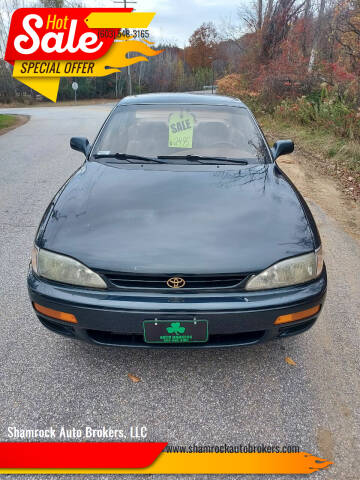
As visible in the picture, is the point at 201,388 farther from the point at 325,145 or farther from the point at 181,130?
the point at 325,145

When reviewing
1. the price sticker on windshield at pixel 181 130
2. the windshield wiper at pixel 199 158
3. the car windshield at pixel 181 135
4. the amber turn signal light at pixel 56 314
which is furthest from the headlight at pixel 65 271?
the price sticker on windshield at pixel 181 130

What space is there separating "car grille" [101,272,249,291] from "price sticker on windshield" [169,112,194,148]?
1.50 metres

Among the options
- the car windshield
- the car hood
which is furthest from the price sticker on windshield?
the car hood

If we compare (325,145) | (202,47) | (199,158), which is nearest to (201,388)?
(199,158)

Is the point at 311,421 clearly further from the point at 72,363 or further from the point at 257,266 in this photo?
the point at 72,363

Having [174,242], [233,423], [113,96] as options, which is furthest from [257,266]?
[113,96]

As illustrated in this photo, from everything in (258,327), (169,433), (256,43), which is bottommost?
(169,433)

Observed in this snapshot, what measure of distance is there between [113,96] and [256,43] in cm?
3636

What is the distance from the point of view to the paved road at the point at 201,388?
1.88 meters

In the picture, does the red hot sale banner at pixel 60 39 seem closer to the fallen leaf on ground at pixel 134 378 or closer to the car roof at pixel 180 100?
the car roof at pixel 180 100

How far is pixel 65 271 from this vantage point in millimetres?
1951

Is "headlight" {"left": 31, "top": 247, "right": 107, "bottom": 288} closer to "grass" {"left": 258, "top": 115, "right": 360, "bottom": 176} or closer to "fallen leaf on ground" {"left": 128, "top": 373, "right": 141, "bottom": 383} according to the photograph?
"fallen leaf on ground" {"left": 128, "top": 373, "right": 141, "bottom": 383}

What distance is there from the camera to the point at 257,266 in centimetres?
189

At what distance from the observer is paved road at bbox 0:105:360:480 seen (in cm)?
188
